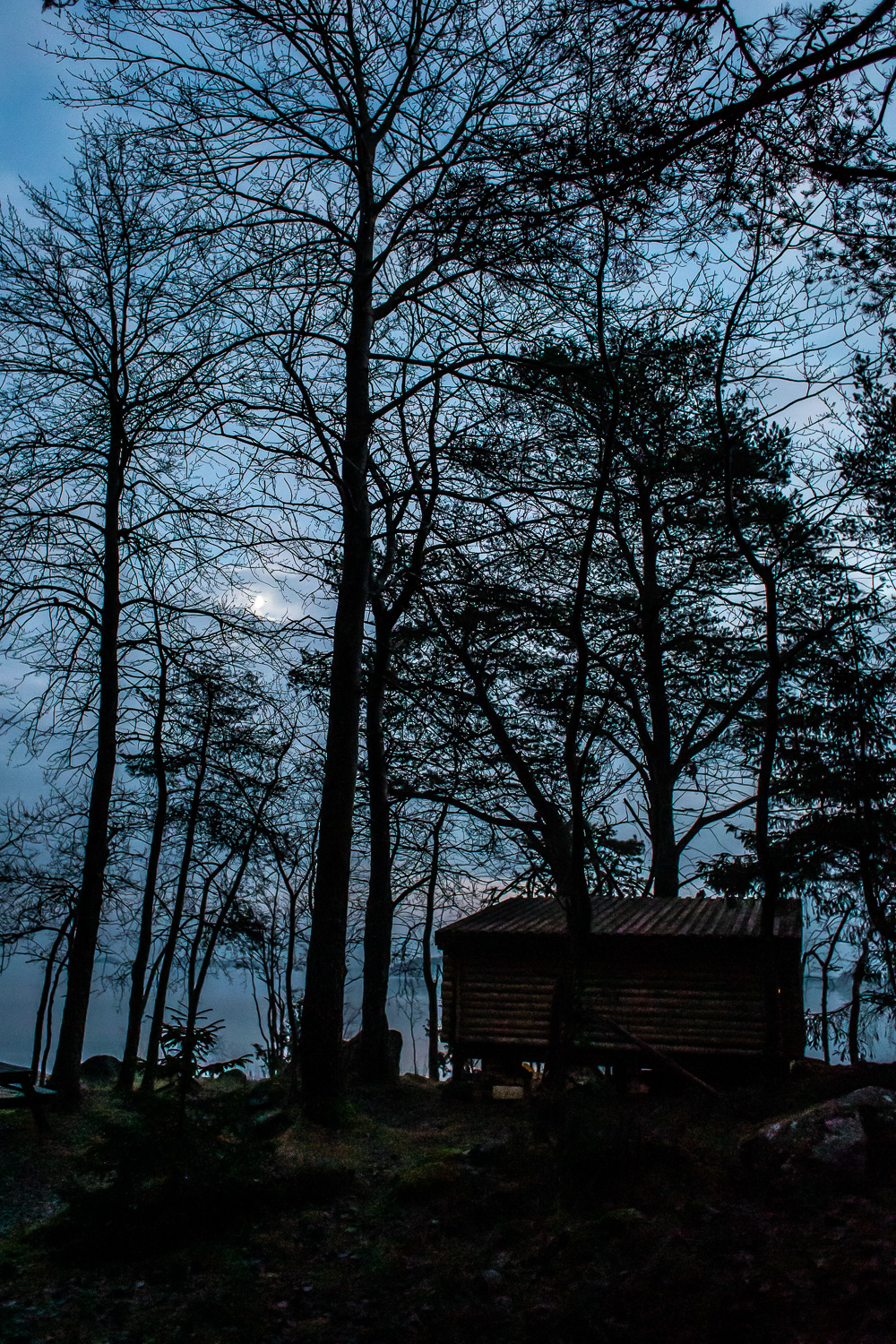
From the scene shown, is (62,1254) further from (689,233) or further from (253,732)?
(253,732)

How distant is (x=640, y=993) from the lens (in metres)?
13.7

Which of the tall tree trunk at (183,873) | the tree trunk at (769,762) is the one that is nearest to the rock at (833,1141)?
the tree trunk at (769,762)

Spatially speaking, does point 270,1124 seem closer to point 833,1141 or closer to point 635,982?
point 833,1141

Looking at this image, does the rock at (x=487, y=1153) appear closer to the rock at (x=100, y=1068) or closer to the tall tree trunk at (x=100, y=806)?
the tall tree trunk at (x=100, y=806)

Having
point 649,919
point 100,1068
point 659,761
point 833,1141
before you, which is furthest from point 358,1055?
point 833,1141

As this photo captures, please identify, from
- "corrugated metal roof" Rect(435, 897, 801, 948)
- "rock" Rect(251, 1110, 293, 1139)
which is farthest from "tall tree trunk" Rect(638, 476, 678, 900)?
"rock" Rect(251, 1110, 293, 1139)

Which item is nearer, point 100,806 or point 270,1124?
point 270,1124

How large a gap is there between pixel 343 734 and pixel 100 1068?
47.6ft

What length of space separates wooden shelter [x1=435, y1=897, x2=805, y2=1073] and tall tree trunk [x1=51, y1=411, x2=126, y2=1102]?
5419mm

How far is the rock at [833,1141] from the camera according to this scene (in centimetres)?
554

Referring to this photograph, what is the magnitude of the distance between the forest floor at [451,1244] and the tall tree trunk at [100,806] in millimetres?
4148

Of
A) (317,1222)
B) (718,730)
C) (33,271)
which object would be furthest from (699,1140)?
(33,271)

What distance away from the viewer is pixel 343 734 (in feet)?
36.7

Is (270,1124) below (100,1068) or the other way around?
the other way around
